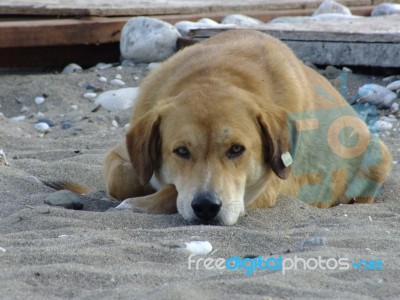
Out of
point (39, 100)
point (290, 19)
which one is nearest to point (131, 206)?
point (39, 100)

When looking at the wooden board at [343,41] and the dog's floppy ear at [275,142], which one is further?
the wooden board at [343,41]

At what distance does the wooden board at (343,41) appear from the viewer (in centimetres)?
850

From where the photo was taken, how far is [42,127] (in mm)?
7906

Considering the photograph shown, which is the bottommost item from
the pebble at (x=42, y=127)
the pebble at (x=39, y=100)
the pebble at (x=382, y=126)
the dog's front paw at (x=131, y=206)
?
the pebble at (x=39, y=100)

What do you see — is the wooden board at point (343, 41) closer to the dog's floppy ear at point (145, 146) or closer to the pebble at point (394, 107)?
the pebble at point (394, 107)

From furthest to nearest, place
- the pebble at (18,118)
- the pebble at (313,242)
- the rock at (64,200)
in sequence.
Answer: the pebble at (18,118)
the rock at (64,200)
the pebble at (313,242)

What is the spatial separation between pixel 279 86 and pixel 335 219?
87 centimetres

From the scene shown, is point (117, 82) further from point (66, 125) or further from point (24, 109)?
point (66, 125)

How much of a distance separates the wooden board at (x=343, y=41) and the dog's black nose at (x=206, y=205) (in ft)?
14.6

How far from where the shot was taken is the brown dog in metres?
4.60

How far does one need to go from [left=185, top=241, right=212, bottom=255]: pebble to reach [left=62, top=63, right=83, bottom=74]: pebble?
575cm

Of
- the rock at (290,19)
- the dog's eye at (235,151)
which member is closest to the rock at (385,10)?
the rock at (290,19)

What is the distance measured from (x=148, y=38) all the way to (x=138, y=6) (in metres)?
0.92

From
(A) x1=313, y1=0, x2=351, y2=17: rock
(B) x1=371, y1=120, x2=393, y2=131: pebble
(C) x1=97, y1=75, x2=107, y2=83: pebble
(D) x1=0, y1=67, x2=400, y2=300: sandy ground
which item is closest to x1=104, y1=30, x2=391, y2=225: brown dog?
(D) x1=0, y1=67, x2=400, y2=300: sandy ground
